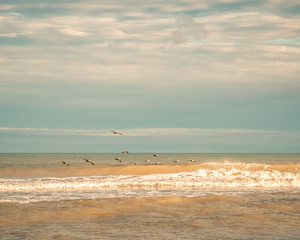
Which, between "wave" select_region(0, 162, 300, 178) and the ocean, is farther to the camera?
"wave" select_region(0, 162, 300, 178)

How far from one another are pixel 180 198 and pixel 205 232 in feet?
20.9

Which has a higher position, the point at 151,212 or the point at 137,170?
the point at 137,170

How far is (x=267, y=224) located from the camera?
1423 cm

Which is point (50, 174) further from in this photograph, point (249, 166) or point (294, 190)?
point (294, 190)

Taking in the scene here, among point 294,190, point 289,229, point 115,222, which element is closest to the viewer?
point 289,229

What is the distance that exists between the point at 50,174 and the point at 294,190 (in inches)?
983

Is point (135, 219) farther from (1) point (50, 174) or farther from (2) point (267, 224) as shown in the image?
(1) point (50, 174)

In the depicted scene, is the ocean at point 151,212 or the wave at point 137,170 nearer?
the ocean at point 151,212

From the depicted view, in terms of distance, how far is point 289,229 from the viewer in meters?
13.5

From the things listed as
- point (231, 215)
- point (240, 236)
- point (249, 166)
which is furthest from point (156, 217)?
point (249, 166)

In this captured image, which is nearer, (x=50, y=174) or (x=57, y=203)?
(x=57, y=203)

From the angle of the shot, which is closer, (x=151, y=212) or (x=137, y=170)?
(x=151, y=212)

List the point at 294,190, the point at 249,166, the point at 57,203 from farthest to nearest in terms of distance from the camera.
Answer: the point at 249,166
the point at 294,190
the point at 57,203

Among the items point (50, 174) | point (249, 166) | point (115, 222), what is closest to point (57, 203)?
point (115, 222)
